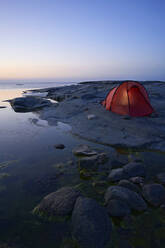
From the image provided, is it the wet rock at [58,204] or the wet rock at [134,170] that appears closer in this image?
the wet rock at [58,204]

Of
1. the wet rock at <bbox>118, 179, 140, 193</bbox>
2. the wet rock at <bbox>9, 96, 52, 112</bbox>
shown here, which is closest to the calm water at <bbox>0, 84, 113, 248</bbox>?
the wet rock at <bbox>118, 179, 140, 193</bbox>

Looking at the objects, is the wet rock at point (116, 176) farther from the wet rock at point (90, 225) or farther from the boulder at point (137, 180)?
the wet rock at point (90, 225)

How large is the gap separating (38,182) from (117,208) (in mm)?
2282

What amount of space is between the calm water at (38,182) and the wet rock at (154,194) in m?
0.32

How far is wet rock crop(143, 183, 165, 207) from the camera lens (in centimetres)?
347

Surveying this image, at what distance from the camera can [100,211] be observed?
3.06 meters

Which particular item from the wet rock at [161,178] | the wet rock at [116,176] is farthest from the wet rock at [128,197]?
the wet rock at [161,178]

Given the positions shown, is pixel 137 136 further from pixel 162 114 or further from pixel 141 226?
pixel 141 226

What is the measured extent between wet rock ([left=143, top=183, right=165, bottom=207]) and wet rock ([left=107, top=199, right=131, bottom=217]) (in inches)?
25.8

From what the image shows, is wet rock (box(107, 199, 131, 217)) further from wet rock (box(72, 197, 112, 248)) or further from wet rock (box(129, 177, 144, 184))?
wet rock (box(129, 177, 144, 184))

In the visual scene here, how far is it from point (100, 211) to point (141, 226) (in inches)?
32.4

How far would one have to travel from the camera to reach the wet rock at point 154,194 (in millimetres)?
3466

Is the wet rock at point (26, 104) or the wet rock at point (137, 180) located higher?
the wet rock at point (26, 104)

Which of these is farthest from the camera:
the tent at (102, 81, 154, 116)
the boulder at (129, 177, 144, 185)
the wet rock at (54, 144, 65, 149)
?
the tent at (102, 81, 154, 116)
